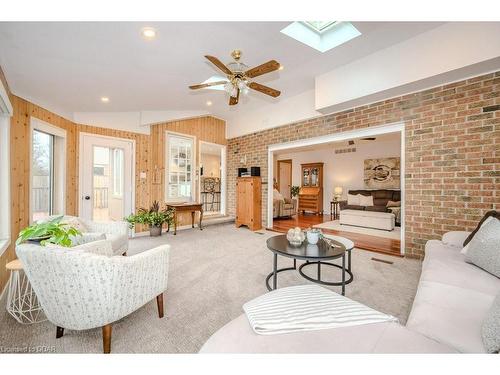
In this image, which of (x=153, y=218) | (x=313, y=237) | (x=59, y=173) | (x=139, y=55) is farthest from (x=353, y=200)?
(x=59, y=173)

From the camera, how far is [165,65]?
9.21 ft

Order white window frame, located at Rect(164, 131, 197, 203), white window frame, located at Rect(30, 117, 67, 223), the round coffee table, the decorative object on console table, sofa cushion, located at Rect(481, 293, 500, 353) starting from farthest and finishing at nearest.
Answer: the decorative object on console table → white window frame, located at Rect(164, 131, 197, 203) → white window frame, located at Rect(30, 117, 67, 223) → the round coffee table → sofa cushion, located at Rect(481, 293, 500, 353)

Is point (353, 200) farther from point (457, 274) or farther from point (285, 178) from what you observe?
point (457, 274)

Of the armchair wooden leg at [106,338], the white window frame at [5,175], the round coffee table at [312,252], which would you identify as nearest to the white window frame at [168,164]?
the white window frame at [5,175]

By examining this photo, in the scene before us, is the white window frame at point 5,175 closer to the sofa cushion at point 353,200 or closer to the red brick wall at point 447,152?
the red brick wall at point 447,152

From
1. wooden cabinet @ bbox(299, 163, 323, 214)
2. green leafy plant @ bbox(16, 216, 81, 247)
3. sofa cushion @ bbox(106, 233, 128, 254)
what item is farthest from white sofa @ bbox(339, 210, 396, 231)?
A: green leafy plant @ bbox(16, 216, 81, 247)

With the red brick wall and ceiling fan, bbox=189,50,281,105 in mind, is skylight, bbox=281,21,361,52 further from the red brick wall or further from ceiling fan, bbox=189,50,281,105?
the red brick wall

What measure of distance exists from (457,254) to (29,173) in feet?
16.7

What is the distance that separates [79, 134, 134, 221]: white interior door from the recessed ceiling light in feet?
9.49

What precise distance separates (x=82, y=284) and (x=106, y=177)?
4976 mm

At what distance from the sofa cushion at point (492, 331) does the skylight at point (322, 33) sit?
2.78 metres

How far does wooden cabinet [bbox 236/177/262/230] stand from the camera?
529 centimetres

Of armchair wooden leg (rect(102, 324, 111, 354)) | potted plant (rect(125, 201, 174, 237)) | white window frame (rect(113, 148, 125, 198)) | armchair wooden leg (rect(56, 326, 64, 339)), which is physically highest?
white window frame (rect(113, 148, 125, 198))
